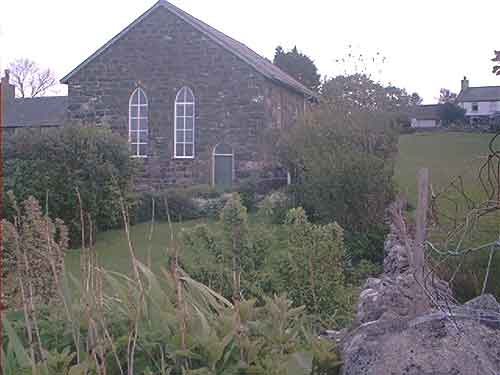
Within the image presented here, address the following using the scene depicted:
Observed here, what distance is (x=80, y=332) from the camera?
11.7ft

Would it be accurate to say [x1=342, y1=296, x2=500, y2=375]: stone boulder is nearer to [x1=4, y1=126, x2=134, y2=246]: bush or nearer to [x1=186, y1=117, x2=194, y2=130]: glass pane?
[x1=4, y1=126, x2=134, y2=246]: bush

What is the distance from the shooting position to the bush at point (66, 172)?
17.2 metres

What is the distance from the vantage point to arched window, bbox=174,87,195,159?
27.5 metres

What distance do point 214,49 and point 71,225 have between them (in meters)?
11.7

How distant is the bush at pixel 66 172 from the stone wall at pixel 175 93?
8452 millimetres

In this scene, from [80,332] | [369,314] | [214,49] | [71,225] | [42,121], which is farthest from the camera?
[42,121]

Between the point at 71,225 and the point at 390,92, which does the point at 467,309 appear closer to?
the point at 71,225

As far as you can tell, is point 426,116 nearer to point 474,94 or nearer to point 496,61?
point 474,94

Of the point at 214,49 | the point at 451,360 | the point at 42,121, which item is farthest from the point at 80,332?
the point at 42,121

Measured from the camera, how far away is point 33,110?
46.8 metres

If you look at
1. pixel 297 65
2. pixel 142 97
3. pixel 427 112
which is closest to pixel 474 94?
pixel 427 112

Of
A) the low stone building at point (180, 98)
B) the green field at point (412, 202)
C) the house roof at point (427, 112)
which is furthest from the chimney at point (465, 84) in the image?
the low stone building at point (180, 98)

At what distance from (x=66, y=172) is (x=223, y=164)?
998 cm

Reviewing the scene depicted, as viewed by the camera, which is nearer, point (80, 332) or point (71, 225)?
point (80, 332)
